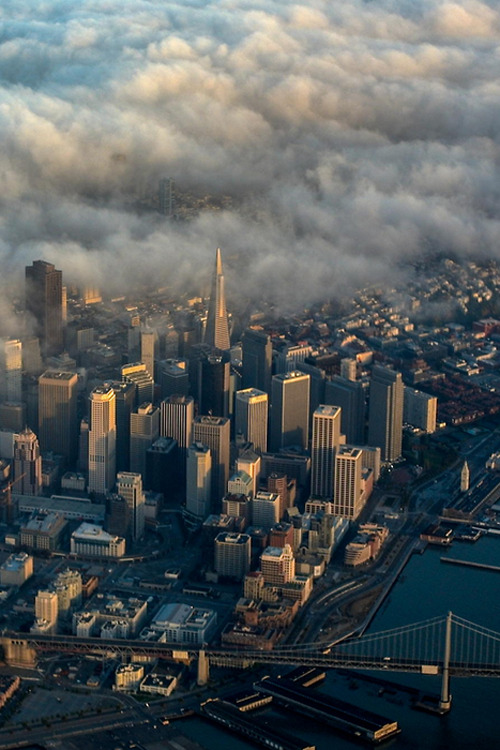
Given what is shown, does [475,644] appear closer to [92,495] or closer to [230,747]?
[230,747]

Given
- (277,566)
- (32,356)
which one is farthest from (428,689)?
(32,356)

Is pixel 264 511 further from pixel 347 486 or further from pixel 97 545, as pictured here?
pixel 97 545

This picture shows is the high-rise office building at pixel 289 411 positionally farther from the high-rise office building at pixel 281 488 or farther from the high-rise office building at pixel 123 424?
the high-rise office building at pixel 123 424

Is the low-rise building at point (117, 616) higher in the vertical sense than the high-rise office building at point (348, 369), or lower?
lower

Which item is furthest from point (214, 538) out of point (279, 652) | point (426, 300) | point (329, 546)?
point (426, 300)

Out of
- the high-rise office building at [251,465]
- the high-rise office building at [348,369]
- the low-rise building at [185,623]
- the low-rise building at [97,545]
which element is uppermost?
the high-rise office building at [348,369]

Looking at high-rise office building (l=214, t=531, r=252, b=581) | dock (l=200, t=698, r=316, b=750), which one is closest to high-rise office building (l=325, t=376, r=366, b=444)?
high-rise office building (l=214, t=531, r=252, b=581)

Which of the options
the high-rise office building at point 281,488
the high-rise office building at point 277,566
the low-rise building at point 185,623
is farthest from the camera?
the high-rise office building at point 281,488

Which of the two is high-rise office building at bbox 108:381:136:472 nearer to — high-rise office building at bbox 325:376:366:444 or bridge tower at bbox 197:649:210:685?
high-rise office building at bbox 325:376:366:444

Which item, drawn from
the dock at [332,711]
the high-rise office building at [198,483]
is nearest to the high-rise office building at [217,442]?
the high-rise office building at [198,483]
